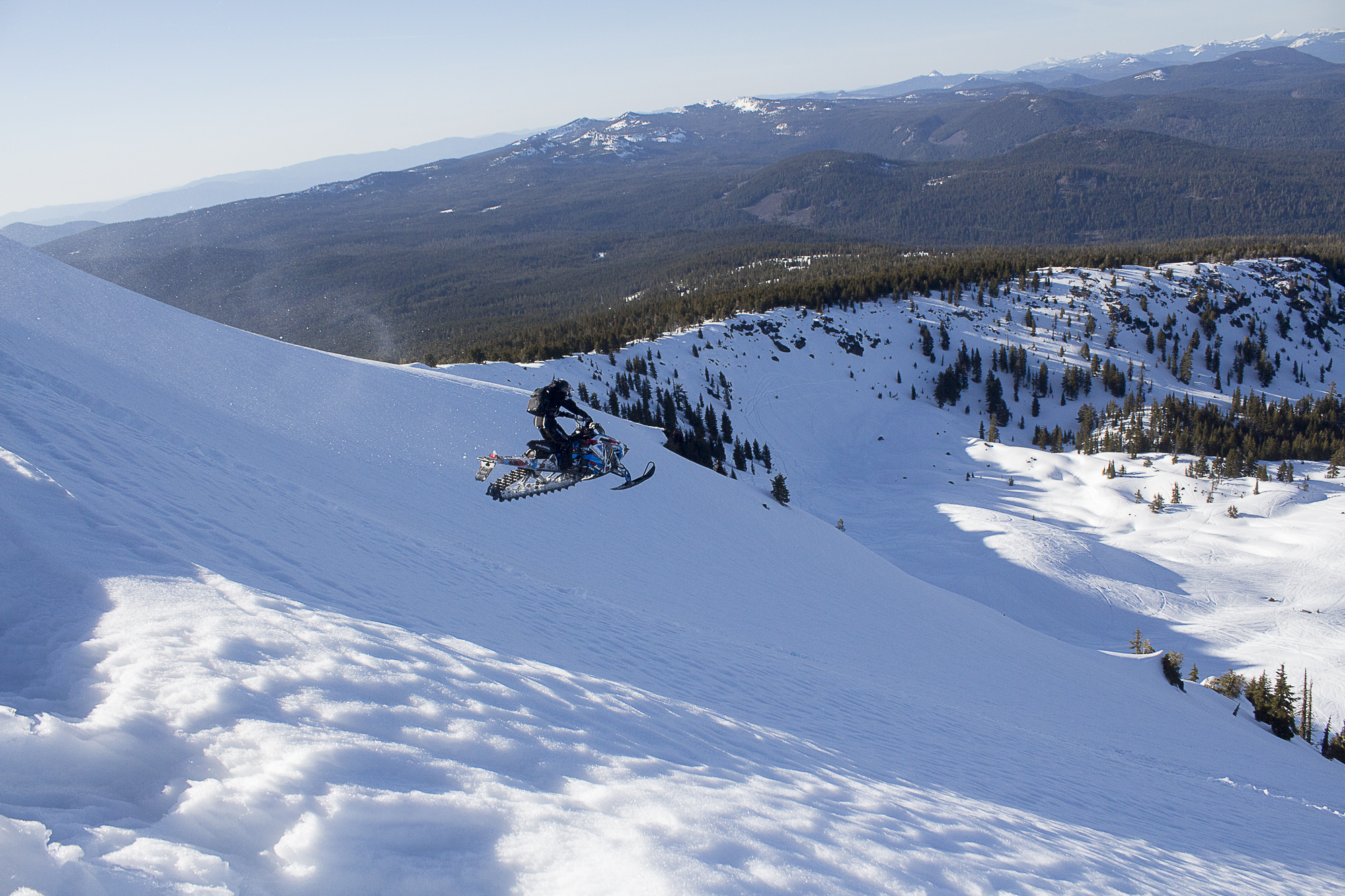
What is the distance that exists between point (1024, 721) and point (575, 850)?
14.3 m

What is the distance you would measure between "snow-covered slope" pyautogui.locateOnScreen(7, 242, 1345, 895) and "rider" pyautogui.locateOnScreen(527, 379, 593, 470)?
270cm

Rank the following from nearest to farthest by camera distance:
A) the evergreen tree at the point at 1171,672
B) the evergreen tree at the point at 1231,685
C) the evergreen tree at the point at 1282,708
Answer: the evergreen tree at the point at 1282,708
the evergreen tree at the point at 1171,672
the evergreen tree at the point at 1231,685

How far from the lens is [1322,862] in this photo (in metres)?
10.4

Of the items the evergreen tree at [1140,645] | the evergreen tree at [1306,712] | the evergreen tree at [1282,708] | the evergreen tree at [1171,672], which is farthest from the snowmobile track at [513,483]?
the evergreen tree at [1306,712]

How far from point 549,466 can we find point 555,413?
149 cm

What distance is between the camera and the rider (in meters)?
13.8

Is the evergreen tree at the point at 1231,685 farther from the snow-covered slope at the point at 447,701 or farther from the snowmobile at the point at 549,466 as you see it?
the snowmobile at the point at 549,466

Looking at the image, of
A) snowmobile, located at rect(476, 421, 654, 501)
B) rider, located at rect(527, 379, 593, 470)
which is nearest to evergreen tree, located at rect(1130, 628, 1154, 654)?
snowmobile, located at rect(476, 421, 654, 501)

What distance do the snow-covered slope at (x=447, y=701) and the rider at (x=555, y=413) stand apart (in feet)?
8.87

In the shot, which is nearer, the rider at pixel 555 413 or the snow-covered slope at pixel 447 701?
the snow-covered slope at pixel 447 701

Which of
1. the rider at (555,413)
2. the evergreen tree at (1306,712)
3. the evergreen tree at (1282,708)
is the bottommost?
the evergreen tree at (1306,712)

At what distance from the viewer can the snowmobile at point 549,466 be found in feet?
48.3

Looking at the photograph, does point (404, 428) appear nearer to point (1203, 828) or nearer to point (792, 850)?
point (792, 850)

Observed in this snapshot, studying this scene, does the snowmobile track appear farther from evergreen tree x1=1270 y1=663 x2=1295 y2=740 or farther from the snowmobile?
evergreen tree x1=1270 y1=663 x2=1295 y2=740
